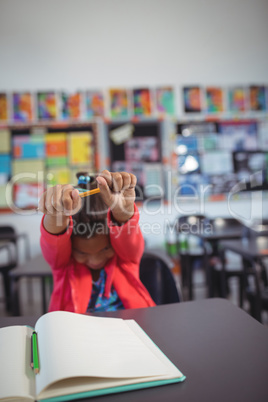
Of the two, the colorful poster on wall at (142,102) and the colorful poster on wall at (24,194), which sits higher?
the colorful poster on wall at (142,102)

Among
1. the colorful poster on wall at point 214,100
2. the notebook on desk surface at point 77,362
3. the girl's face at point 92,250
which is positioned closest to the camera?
the notebook on desk surface at point 77,362

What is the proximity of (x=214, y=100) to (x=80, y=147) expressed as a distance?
1.69 meters

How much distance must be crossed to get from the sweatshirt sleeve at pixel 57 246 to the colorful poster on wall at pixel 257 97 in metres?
3.72

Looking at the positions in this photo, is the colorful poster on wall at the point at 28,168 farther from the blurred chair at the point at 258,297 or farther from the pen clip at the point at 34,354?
the pen clip at the point at 34,354

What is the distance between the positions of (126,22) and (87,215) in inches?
138

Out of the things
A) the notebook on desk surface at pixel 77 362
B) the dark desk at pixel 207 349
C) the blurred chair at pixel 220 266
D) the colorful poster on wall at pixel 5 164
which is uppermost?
the colorful poster on wall at pixel 5 164

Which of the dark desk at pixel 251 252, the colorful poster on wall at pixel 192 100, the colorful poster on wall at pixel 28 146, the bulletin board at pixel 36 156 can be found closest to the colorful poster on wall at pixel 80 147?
the bulletin board at pixel 36 156

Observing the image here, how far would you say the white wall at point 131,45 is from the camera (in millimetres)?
3820

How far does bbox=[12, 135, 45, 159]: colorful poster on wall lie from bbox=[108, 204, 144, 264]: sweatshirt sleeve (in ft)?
10.0

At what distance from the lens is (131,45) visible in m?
3.93

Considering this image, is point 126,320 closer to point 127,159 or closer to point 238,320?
point 238,320

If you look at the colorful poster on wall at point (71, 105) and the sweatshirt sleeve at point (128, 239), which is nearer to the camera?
the sweatshirt sleeve at point (128, 239)

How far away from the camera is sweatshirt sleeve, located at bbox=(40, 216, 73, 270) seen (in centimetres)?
93

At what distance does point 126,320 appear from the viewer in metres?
0.75
